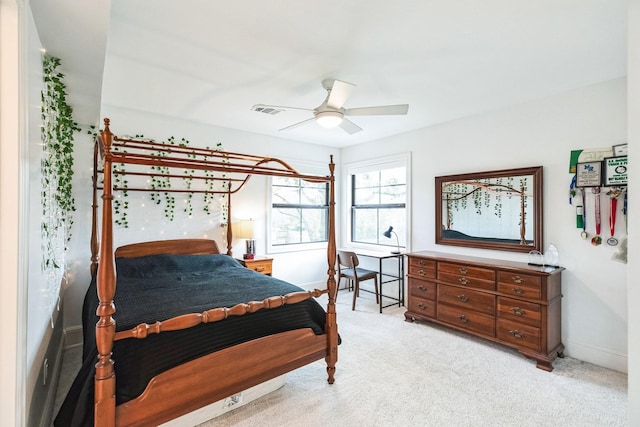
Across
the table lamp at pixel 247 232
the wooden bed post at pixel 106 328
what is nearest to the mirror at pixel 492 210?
the table lamp at pixel 247 232

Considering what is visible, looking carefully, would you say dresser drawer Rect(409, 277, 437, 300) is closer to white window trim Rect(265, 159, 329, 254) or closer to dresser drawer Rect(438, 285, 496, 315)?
dresser drawer Rect(438, 285, 496, 315)

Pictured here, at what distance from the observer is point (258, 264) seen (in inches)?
165

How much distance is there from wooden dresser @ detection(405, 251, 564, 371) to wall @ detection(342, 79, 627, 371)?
0.56ft

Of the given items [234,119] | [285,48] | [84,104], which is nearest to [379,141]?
[234,119]

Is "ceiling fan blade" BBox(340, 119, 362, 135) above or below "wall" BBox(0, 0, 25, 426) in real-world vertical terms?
above

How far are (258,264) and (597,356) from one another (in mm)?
3600

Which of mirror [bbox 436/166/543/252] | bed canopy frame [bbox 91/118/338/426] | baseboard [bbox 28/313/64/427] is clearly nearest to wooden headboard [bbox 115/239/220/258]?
baseboard [bbox 28/313/64/427]

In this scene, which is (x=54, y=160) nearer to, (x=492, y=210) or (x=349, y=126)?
(x=349, y=126)

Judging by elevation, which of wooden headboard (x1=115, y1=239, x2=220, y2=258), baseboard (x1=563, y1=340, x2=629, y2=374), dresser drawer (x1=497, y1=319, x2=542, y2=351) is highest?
wooden headboard (x1=115, y1=239, x2=220, y2=258)

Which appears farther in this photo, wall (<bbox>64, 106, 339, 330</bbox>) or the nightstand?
the nightstand

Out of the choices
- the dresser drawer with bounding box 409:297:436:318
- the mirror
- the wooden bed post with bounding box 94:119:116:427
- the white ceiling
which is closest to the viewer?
the wooden bed post with bounding box 94:119:116:427

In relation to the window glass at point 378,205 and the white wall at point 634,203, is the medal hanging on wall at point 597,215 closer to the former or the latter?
the white wall at point 634,203

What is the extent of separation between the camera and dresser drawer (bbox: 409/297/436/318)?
3.68 m

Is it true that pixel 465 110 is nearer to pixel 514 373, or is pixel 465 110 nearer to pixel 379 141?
pixel 379 141
